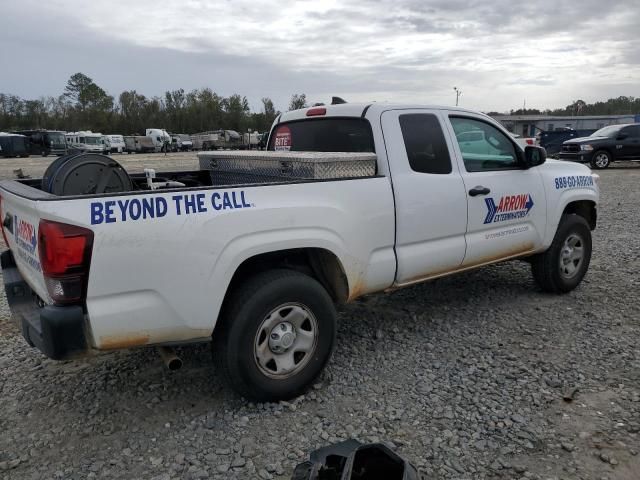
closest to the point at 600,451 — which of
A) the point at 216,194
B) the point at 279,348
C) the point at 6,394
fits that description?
the point at 279,348

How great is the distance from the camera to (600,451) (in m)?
2.83

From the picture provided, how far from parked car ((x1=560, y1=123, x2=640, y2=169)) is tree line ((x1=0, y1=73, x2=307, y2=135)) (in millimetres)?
51042

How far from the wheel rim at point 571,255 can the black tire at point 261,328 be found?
3033 mm

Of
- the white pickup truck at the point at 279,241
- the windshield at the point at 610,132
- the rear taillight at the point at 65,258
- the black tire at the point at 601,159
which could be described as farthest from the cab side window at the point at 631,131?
the rear taillight at the point at 65,258

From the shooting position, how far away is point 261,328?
10.4 ft

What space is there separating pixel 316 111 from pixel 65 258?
8.73 feet

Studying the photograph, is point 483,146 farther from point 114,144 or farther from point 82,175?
point 114,144

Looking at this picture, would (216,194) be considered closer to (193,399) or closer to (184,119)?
(193,399)

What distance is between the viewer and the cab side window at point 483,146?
175 inches

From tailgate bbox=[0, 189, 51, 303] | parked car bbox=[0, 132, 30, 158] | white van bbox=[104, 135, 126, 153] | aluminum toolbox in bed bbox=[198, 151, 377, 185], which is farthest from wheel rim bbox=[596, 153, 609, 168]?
white van bbox=[104, 135, 126, 153]

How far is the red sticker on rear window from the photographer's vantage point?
4912mm

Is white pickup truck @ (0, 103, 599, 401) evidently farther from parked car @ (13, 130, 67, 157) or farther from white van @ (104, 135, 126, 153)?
white van @ (104, 135, 126, 153)

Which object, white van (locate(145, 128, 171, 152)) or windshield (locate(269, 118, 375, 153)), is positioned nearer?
windshield (locate(269, 118, 375, 153))

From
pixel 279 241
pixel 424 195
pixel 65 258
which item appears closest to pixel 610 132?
pixel 424 195
